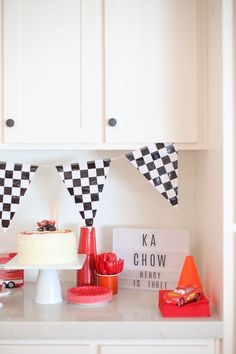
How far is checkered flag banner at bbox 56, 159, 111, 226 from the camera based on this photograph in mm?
2258

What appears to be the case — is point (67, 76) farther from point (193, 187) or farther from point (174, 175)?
point (193, 187)

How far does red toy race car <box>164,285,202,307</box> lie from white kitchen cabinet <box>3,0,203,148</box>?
0.62m

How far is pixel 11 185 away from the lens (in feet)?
7.41

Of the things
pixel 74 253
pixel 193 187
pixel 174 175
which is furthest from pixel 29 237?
pixel 193 187

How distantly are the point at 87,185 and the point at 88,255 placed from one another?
339 millimetres

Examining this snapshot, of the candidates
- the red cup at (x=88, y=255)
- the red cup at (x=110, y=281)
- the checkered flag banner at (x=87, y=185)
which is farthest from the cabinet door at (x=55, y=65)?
the red cup at (x=110, y=281)

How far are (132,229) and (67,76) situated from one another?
0.76 metres

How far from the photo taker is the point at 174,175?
87.6 inches

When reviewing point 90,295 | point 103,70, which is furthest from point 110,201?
point 103,70

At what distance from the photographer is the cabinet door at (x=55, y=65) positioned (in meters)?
2.18

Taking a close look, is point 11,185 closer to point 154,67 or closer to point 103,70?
point 103,70
